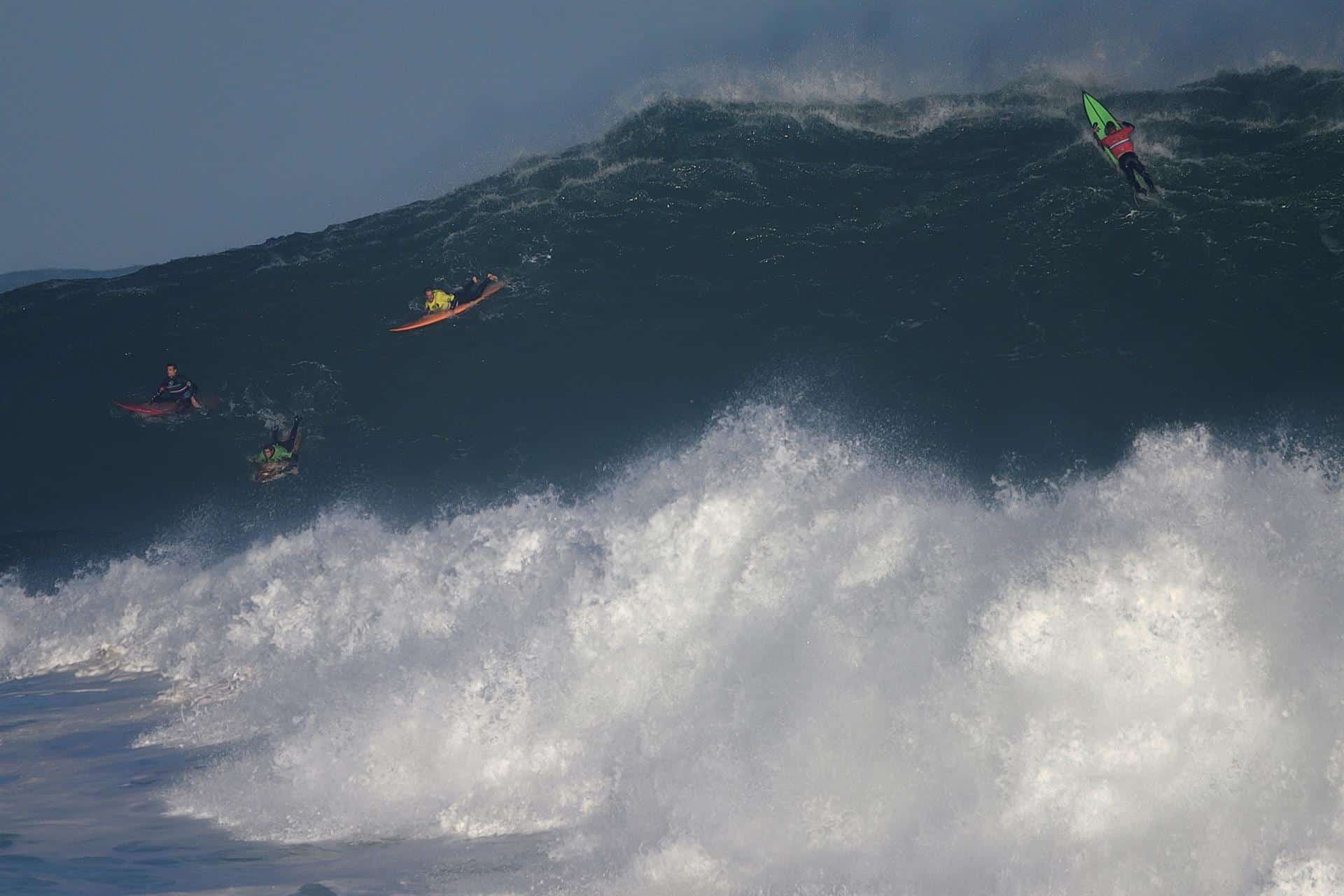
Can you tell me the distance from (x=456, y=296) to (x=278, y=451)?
19.2 ft

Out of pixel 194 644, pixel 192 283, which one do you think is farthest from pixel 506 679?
pixel 192 283

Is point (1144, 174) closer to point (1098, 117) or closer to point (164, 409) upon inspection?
point (1098, 117)

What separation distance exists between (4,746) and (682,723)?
1187 centimetres

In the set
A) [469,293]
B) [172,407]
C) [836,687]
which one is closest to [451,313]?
[469,293]

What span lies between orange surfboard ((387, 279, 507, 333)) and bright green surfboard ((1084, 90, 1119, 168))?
1477 cm

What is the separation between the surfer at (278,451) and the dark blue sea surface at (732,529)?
22.7 inches

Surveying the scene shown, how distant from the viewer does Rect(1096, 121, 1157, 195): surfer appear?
2194 centimetres

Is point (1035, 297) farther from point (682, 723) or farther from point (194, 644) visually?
point (194, 644)

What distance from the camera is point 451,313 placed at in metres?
25.5

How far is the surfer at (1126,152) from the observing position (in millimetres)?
21938

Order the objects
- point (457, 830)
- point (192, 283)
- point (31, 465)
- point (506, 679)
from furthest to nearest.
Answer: point (192, 283) → point (31, 465) → point (506, 679) → point (457, 830)

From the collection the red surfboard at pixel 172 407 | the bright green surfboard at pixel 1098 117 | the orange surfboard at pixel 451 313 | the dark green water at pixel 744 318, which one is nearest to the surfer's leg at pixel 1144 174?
the dark green water at pixel 744 318

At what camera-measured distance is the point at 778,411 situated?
787 inches

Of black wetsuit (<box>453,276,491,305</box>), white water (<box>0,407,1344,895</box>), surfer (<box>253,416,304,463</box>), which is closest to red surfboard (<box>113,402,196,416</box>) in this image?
surfer (<box>253,416,304,463</box>)
